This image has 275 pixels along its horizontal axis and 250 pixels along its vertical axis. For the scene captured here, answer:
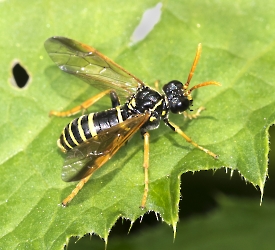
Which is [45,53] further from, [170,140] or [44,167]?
[170,140]

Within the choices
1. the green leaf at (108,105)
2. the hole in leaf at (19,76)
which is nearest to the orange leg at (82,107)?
the green leaf at (108,105)

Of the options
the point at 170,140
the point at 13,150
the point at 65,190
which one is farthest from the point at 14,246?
the point at 170,140

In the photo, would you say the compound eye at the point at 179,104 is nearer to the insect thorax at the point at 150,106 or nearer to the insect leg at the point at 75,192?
the insect thorax at the point at 150,106

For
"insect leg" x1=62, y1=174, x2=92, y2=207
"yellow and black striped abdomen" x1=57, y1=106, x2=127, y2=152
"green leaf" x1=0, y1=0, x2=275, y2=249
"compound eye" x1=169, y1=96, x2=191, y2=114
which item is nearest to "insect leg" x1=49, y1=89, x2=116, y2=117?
"green leaf" x1=0, y1=0, x2=275, y2=249

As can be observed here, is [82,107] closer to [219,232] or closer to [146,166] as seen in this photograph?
[146,166]

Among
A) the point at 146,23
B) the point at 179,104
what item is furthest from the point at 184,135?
the point at 146,23
